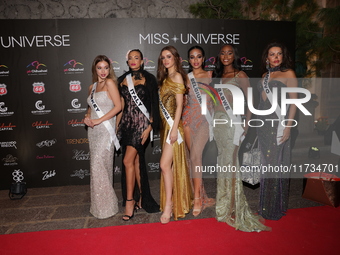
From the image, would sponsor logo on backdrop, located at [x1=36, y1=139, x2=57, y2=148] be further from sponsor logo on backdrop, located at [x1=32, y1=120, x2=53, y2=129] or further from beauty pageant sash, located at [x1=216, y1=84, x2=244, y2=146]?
beauty pageant sash, located at [x1=216, y1=84, x2=244, y2=146]

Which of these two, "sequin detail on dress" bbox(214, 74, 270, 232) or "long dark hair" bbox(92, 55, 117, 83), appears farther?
"long dark hair" bbox(92, 55, 117, 83)

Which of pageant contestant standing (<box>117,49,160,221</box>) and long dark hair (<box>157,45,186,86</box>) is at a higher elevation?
long dark hair (<box>157,45,186,86</box>)

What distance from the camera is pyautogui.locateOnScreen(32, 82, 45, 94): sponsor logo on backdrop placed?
3.72 m

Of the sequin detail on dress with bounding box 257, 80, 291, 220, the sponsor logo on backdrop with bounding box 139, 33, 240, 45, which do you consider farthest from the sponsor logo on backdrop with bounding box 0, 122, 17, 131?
the sequin detail on dress with bounding box 257, 80, 291, 220

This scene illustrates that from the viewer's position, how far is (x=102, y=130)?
2.78 metres

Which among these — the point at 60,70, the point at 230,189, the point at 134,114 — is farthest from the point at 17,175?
the point at 230,189

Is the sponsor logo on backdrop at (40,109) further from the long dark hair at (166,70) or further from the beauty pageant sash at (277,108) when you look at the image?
the beauty pageant sash at (277,108)

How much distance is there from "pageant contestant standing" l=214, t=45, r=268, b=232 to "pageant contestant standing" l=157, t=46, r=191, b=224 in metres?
0.38

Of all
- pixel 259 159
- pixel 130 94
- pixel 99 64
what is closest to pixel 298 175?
pixel 259 159

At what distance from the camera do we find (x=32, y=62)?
3.69 meters

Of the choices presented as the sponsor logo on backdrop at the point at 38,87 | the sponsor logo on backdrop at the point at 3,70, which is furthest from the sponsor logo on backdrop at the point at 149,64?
the sponsor logo on backdrop at the point at 3,70

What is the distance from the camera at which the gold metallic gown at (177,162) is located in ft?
8.43

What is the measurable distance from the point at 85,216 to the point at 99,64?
1683 mm

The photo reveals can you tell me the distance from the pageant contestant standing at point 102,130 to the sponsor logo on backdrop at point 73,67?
1081mm
